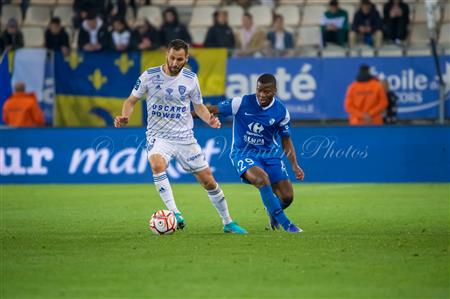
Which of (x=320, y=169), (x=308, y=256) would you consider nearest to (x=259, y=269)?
(x=308, y=256)

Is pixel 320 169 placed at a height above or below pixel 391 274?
below

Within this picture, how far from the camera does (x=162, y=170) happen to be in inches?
494

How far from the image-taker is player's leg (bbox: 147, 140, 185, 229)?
12.5 m

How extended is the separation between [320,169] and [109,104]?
5.20 meters

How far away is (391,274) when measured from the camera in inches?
359

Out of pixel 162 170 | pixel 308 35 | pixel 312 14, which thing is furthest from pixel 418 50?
pixel 162 170

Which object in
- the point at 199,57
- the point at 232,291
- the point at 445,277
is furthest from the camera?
the point at 199,57

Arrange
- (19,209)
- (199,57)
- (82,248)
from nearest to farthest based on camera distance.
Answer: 1. (82,248)
2. (19,209)
3. (199,57)

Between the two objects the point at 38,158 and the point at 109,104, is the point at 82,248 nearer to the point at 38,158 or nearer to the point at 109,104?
the point at 38,158

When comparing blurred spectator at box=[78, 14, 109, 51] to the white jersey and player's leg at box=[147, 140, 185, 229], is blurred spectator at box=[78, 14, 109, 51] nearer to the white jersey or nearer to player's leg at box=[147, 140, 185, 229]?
the white jersey

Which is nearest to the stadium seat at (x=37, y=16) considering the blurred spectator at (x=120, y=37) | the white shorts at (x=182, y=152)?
the blurred spectator at (x=120, y=37)

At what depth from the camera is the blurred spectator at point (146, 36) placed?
81.4 feet

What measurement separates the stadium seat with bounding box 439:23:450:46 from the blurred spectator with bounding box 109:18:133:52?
7.19 meters

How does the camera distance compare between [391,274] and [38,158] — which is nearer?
[391,274]
